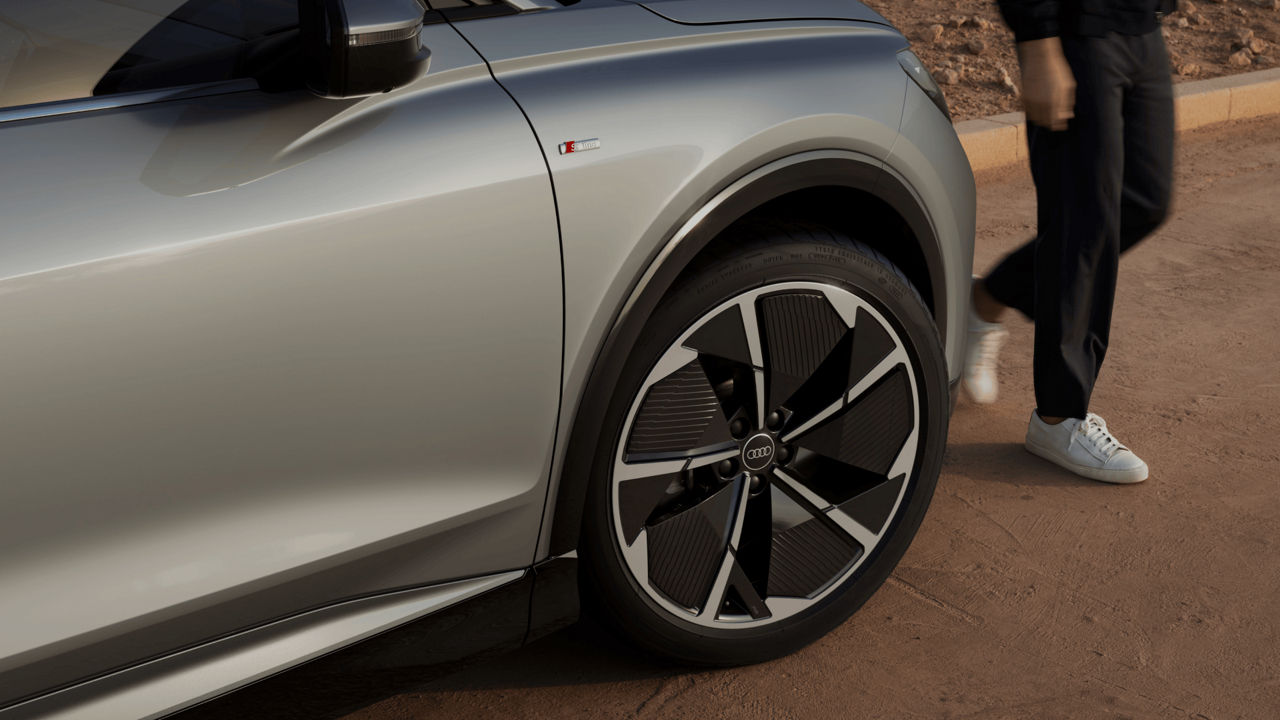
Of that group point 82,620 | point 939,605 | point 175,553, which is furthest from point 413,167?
point 939,605

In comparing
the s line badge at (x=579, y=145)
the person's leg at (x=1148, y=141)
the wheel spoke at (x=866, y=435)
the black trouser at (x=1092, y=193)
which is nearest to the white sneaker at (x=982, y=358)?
the black trouser at (x=1092, y=193)

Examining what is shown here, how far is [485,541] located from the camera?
1893 millimetres

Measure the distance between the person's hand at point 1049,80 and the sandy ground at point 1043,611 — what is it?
99cm

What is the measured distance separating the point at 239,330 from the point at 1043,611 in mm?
1879

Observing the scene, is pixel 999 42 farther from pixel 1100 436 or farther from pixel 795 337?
pixel 795 337

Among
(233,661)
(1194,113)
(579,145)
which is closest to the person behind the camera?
(233,661)

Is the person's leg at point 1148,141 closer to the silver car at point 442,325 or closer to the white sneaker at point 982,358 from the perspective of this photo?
the white sneaker at point 982,358

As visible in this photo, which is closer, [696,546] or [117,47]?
[117,47]

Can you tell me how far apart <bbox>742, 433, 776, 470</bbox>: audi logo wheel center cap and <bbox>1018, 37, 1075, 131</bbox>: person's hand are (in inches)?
46.2

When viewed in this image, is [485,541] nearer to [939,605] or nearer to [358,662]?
[358,662]

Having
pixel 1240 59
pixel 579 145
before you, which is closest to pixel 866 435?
pixel 579 145

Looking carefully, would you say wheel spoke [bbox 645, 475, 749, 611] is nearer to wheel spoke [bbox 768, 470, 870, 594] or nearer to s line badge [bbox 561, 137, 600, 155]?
wheel spoke [bbox 768, 470, 870, 594]

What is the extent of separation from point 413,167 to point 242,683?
763mm

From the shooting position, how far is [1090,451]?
3164 millimetres
